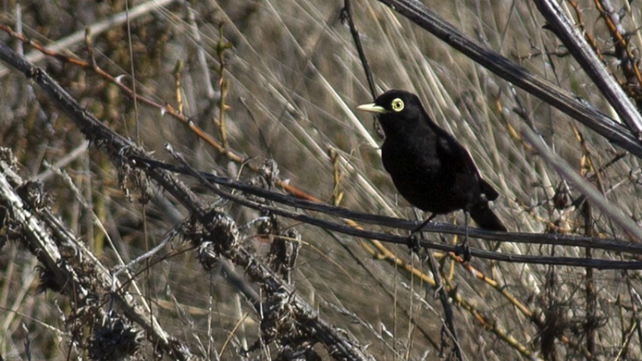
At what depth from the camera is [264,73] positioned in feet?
15.6

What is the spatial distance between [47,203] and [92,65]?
0.71 m

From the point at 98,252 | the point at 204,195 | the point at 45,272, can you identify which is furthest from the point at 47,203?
the point at 98,252

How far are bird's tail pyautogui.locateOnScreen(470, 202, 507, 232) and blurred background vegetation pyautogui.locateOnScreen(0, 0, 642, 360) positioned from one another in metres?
0.17

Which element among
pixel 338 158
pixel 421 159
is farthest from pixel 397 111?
pixel 338 158

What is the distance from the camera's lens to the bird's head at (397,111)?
3707mm

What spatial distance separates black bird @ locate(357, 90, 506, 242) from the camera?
12.1 feet

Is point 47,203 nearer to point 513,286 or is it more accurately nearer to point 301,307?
point 301,307

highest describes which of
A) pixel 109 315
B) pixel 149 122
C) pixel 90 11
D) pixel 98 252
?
pixel 90 11

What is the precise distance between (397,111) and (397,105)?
24 millimetres

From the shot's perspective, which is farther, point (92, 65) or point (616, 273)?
point (616, 273)

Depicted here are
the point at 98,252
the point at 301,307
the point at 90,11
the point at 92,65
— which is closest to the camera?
the point at 301,307

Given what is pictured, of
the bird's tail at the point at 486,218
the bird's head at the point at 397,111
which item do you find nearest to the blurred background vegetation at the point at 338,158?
the bird's tail at the point at 486,218

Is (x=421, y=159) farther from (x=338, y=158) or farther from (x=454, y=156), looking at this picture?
(x=338, y=158)

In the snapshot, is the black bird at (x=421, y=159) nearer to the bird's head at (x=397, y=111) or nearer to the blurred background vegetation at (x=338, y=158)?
the bird's head at (x=397, y=111)
